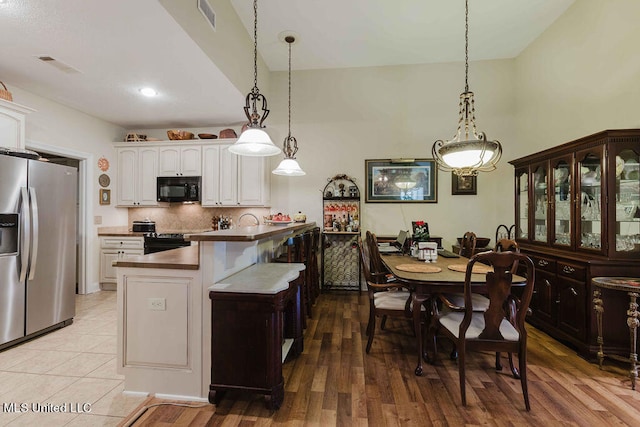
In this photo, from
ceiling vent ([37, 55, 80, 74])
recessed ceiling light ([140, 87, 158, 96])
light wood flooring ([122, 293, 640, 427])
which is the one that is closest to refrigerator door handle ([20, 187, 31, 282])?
ceiling vent ([37, 55, 80, 74])

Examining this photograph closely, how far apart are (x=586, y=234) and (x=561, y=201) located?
1.64 feet

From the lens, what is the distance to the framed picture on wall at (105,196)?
15.5 feet

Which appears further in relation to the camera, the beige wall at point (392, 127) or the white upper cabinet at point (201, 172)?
the white upper cabinet at point (201, 172)

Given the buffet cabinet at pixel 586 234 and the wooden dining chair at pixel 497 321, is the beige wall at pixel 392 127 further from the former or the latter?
the wooden dining chair at pixel 497 321

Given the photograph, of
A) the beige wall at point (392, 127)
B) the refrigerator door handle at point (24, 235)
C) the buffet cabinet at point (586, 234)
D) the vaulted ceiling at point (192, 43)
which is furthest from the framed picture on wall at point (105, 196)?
the buffet cabinet at point (586, 234)

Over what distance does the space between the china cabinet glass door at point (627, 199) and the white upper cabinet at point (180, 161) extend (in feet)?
17.3

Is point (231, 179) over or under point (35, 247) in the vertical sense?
over

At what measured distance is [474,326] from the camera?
2.04 meters

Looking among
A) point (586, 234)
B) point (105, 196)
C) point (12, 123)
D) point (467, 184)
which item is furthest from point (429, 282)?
point (105, 196)

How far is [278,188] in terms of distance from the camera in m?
5.08

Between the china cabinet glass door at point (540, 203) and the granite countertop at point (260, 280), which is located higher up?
the china cabinet glass door at point (540, 203)

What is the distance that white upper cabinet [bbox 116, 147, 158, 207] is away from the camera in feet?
16.2

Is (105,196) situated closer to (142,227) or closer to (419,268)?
(142,227)

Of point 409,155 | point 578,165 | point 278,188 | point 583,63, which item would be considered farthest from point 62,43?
point 583,63
